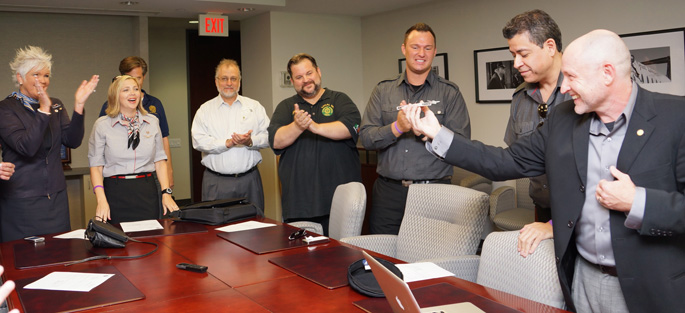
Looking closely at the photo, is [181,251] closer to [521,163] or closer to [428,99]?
[521,163]

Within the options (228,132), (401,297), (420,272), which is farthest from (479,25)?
(401,297)

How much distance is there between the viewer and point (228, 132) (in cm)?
464

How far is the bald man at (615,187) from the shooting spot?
74.8 inches

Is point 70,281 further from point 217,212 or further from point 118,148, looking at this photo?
point 118,148

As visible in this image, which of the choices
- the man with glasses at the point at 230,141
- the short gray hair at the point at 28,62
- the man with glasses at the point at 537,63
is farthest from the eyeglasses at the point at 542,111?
the short gray hair at the point at 28,62

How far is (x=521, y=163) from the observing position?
2.45 m

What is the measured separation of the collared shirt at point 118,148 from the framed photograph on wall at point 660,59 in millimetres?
3926

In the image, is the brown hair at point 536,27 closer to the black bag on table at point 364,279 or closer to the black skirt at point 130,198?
the black bag on table at point 364,279

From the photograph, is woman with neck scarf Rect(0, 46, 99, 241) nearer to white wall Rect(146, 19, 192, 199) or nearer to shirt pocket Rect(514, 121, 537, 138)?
shirt pocket Rect(514, 121, 537, 138)

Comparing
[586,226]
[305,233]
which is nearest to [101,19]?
[305,233]

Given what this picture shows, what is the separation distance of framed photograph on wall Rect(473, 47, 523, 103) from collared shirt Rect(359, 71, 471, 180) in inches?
93.2

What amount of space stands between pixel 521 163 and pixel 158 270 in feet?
5.13

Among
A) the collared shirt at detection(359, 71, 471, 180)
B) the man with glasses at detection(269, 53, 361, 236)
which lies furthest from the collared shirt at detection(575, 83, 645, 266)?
the man with glasses at detection(269, 53, 361, 236)

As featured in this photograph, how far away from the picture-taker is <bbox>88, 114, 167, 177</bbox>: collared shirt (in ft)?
13.5
